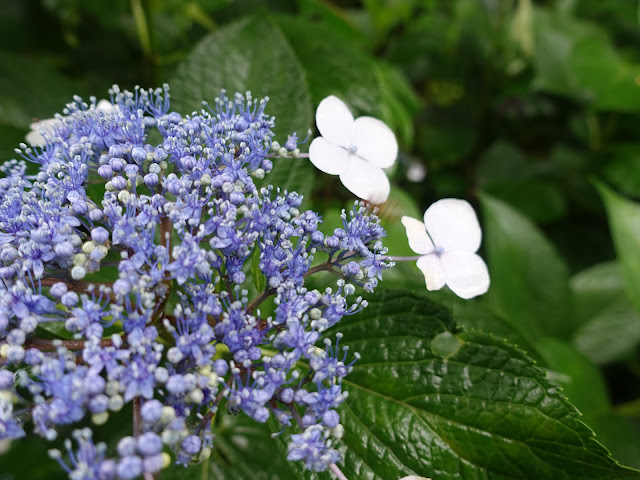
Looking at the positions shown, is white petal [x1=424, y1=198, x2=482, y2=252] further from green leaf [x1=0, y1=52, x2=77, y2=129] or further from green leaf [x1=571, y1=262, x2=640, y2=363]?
green leaf [x1=0, y1=52, x2=77, y2=129]

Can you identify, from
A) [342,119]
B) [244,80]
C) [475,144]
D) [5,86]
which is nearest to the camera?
[342,119]

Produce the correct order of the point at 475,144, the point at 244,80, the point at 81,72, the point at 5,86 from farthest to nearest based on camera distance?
the point at 475,144 < the point at 81,72 < the point at 5,86 < the point at 244,80

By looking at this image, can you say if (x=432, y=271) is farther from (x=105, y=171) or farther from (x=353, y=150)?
(x=105, y=171)

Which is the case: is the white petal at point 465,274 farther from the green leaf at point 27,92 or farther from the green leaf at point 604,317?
the green leaf at point 27,92

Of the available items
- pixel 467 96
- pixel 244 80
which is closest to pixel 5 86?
pixel 244 80

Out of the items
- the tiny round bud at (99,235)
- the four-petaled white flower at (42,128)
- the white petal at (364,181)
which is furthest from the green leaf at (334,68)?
the tiny round bud at (99,235)

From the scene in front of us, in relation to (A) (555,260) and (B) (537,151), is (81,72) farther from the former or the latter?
(B) (537,151)
